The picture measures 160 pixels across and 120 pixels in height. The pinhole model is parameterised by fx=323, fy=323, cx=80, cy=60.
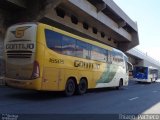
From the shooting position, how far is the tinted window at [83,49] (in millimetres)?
17109

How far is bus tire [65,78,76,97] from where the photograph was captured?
16000 millimetres

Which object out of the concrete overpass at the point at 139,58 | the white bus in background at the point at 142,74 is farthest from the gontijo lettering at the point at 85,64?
the concrete overpass at the point at 139,58

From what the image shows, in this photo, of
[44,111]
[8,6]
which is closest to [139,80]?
[8,6]

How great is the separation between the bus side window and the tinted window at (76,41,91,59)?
510 mm

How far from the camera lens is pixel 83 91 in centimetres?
1770

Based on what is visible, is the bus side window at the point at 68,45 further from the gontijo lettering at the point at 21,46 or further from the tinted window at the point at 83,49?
the gontijo lettering at the point at 21,46

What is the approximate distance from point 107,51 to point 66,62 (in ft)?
21.0

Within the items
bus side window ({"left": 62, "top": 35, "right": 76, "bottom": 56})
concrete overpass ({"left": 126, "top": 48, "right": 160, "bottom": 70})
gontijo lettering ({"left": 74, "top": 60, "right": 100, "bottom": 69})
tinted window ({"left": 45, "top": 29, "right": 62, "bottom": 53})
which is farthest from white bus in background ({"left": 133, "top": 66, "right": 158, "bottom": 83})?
tinted window ({"left": 45, "top": 29, "right": 62, "bottom": 53})

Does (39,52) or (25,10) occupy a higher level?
(25,10)

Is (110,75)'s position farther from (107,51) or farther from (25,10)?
(25,10)

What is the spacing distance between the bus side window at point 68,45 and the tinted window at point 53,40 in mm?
435

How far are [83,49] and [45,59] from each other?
13.8ft

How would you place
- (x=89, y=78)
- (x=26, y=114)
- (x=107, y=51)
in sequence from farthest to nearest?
(x=107, y=51), (x=89, y=78), (x=26, y=114)

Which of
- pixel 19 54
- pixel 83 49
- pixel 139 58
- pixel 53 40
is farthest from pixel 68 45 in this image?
pixel 139 58
